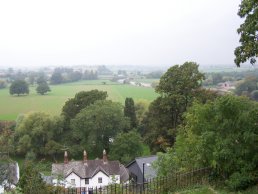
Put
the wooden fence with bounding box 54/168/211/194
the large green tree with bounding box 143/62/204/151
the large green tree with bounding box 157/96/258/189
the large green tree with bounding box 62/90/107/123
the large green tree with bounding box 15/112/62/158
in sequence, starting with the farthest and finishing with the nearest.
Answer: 1. the large green tree with bounding box 62/90/107/123
2. the large green tree with bounding box 15/112/62/158
3. the large green tree with bounding box 143/62/204/151
4. the wooden fence with bounding box 54/168/211/194
5. the large green tree with bounding box 157/96/258/189

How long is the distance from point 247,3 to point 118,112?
32.5 meters

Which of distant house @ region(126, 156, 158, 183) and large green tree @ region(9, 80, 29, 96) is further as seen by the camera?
large green tree @ region(9, 80, 29, 96)

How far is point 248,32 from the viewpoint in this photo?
44.3 ft

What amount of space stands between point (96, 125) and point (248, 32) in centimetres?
3107

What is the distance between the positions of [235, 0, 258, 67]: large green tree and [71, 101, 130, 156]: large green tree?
30186 millimetres

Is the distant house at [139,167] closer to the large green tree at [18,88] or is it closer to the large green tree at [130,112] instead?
the large green tree at [130,112]

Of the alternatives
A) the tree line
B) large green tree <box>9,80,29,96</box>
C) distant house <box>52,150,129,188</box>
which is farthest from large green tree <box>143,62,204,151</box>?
large green tree <box>9,80,29,96</box>

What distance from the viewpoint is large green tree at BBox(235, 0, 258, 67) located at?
43.1ft

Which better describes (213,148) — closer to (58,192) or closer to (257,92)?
(58,192)

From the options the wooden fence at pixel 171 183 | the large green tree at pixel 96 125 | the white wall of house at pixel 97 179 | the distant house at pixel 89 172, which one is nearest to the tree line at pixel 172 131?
the large green tree at pixel 96 125

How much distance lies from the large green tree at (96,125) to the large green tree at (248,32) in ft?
99.0

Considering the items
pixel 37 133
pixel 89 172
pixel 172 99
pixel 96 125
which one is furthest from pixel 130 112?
pixel 172 99

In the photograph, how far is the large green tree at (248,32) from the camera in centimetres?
1313

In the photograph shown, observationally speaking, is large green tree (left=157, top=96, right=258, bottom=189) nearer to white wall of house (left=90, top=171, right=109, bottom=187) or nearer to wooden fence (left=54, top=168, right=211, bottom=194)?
wooden fence (left=54, top=168, right=211, bottom=194)
